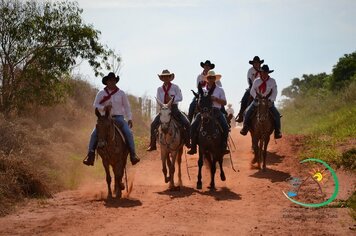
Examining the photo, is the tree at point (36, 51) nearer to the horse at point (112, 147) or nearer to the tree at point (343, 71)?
the horse at point (112, 147)

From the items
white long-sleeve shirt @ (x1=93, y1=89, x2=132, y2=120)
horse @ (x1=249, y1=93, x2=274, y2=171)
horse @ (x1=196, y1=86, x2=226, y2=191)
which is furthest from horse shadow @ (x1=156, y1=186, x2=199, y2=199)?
horse @ (x1=249, y1=93, x2=274, y2=171)

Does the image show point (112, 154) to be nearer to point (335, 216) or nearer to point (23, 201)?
point (23, 201)

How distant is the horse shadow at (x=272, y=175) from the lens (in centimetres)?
1534

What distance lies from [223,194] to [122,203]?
8.95 ft

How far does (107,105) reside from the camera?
12859mm

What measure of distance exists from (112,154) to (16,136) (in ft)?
18.5

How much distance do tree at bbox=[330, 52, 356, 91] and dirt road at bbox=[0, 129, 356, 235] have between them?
83.2 feet

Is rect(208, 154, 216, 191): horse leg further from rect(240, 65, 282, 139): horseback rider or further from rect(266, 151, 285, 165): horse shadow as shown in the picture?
rect(266, 151, 285, 165): horse shadow

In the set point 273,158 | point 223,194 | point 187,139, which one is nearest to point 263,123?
point 187,139

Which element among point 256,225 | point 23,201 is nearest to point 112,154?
point 23,201

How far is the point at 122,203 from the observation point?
12.3 m

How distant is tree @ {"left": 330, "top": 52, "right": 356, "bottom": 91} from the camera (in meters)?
38.8

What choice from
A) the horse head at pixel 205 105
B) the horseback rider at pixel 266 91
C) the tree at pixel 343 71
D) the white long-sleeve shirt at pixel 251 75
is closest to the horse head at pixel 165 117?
the horse head at pixel 205 105

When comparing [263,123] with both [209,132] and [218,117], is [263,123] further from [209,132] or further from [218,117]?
[209,132]
